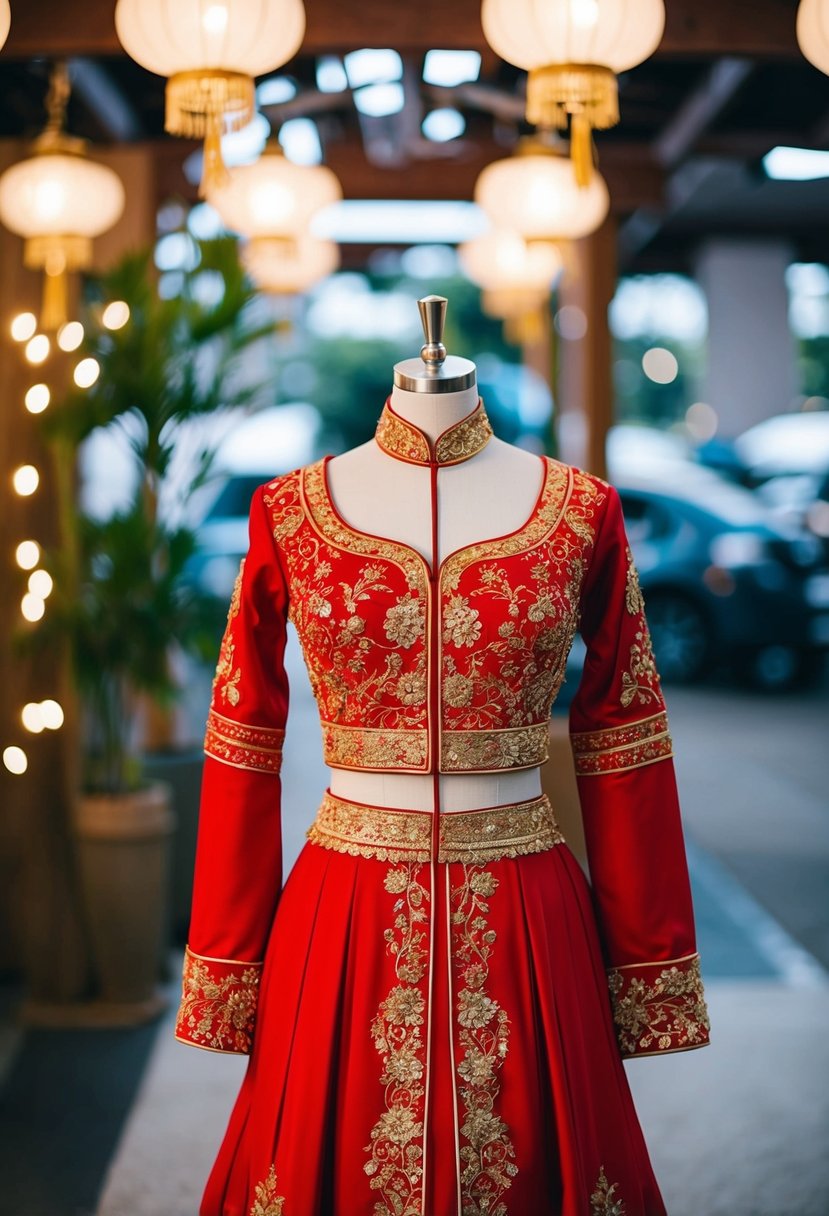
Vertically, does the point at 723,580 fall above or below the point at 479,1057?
above

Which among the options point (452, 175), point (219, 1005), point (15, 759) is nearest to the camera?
point (219, 1005)

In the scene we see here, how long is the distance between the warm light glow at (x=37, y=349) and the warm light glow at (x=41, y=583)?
1.54 ft

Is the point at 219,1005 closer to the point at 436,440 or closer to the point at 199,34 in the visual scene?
the point at 436,440

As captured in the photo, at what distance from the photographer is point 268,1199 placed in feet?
4.73

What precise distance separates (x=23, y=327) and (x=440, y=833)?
217 centimetres

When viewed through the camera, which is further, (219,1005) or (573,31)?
(573,31)

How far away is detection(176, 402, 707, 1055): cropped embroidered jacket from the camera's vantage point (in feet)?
4.80

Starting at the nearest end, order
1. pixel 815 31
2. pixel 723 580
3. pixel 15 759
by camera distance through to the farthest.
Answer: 1. pixel 815 31
2. pixel 15 759
3. pixel 723 580

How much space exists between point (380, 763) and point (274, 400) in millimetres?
2281

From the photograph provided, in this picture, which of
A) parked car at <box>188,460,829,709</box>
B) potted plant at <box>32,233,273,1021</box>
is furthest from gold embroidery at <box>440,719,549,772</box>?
parked car at <box>188,460,829,709</box>

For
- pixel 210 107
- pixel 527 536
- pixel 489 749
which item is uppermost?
pixel 210 107

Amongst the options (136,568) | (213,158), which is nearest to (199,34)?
(213,158)

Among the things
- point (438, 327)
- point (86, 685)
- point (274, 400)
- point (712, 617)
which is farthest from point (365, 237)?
point (438, 327)

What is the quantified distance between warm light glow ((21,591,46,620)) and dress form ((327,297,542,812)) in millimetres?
1822
